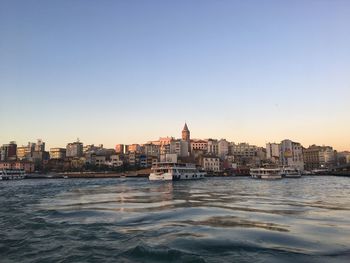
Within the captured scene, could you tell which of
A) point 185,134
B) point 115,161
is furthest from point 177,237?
point 185,134

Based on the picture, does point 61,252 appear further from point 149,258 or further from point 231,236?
point 231,236

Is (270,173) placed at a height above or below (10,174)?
below

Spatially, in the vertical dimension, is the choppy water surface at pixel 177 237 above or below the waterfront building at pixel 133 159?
below

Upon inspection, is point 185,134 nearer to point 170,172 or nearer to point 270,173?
point 270,173

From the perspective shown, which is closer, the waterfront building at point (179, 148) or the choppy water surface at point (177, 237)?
the choppy water surface at point (177, 237)

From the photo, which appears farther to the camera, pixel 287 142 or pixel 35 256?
pixel 287 142

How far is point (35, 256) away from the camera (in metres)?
10.7

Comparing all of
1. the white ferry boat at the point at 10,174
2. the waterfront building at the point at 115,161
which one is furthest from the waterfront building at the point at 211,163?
the white ferry boat at the point at 10,174

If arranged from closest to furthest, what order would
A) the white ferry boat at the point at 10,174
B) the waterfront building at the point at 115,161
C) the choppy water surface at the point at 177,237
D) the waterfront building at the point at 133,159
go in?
the choppy water surface at the point at 177,237 < the white ferry boat at the point at 10,174 < the waterfront building at the point at 115,161 < the waterfront building at the point at 133,159

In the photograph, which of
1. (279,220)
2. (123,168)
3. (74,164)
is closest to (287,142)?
(123,168)

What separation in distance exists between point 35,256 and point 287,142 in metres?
197

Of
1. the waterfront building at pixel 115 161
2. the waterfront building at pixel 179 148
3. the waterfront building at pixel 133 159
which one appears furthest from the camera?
the waterfront building at pixel 179 148

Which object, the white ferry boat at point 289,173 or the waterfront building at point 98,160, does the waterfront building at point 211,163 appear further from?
the waterfront building at point 98,160

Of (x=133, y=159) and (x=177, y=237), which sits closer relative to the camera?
(x=177, y=237)
